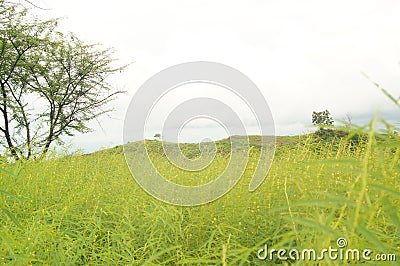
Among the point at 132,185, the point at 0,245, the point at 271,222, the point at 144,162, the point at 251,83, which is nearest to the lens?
the point at 0,245

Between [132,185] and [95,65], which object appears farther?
[95,65]

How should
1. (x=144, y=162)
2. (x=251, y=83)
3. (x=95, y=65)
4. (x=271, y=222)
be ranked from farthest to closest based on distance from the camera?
(x=95, y=65)
(x=144, y=162)
(x=251, y=83)
(x=271, y=222)

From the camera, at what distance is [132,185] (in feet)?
13.6

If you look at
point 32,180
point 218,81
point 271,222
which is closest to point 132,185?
point 32,180

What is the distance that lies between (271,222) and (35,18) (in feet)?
36.4

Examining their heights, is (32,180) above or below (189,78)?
below

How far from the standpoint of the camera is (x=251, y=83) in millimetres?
3771

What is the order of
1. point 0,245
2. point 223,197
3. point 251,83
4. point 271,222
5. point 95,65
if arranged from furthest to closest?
point 95,65 < point 251,83 < point 223,197 < point 271,222 < point 0,245

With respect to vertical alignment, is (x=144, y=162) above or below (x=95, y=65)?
below

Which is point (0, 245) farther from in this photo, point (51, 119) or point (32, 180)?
point (51, 119)

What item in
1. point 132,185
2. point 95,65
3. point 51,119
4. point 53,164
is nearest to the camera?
point 132,185

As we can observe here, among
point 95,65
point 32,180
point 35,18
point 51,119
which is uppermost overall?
point 35,18

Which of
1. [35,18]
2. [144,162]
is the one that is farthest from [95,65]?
[144,162]

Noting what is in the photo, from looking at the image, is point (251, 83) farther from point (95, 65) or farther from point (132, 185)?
point (95, 65)
